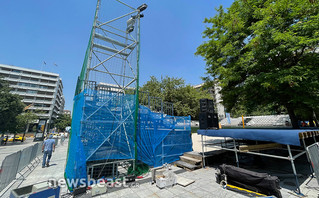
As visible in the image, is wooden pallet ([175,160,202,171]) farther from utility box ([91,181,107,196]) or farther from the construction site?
utility box ([91,181,107,196])

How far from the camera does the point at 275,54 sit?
714cm

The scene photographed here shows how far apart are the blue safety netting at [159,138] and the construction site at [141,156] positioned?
0.17 feet

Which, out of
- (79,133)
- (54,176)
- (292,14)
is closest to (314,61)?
(292,14)

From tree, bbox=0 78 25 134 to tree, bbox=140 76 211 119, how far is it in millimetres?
25252

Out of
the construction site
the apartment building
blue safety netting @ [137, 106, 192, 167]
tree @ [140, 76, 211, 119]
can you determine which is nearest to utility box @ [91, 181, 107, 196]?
the construction site

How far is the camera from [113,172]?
566cm

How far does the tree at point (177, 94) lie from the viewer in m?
23.1

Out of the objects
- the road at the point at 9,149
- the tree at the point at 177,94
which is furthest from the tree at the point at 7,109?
the tree at the point at 177,94

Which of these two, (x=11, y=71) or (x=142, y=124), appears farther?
(x=11, y=71)

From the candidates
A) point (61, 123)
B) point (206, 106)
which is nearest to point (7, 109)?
point (206, 106)

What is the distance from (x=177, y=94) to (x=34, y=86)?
220 feet

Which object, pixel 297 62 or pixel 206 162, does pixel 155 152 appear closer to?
pixel 206 162

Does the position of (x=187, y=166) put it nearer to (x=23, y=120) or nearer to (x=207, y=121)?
(x=207, y=121)

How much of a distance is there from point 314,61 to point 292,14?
284 centimetres
